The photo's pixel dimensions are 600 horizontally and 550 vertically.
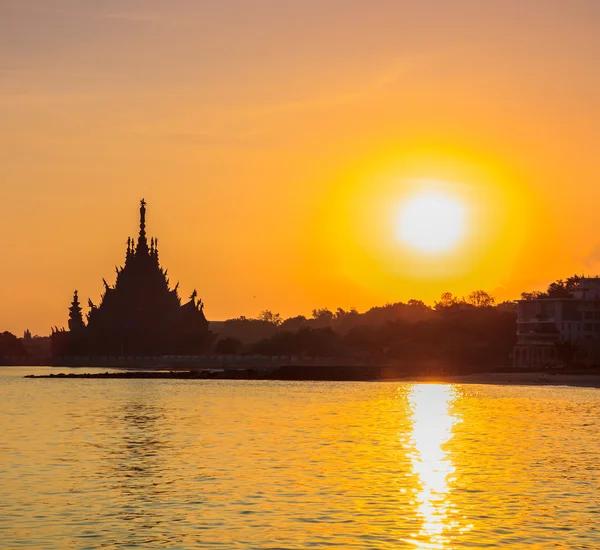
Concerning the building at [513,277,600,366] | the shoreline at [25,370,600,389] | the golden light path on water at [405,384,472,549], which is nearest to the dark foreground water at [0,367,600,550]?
the golden light path on water at [405,384,472,549]

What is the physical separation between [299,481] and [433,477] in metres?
5.70

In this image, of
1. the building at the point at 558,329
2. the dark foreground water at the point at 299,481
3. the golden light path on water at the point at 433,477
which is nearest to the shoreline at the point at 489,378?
the building at the point at 558,329

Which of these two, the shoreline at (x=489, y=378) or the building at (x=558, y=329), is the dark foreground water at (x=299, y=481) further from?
the building at (x=558, y=329)

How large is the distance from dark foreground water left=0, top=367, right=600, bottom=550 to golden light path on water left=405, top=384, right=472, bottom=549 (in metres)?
0.09

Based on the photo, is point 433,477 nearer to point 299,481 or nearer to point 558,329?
point 299,481

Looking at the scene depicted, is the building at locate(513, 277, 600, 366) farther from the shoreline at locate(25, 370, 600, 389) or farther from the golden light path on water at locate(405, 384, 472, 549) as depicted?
the golden light path on water at locate(405, 384, 472, 549)

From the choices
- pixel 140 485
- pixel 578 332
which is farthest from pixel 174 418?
pixel 578 332

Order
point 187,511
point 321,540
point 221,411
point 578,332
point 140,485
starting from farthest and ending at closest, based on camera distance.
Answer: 1. point 578,332
2. point 221,411
3. point 140,485
4. point 187,511
5. point 321,540

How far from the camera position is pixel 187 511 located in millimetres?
36188

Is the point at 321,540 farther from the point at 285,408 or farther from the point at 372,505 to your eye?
the point at 285,408

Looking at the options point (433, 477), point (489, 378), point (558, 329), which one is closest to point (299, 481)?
point (433, 477)

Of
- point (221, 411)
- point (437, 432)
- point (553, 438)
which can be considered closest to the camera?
point (553, 438)

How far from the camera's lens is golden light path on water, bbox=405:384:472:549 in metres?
31.8

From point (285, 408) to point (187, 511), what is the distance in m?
61.8
